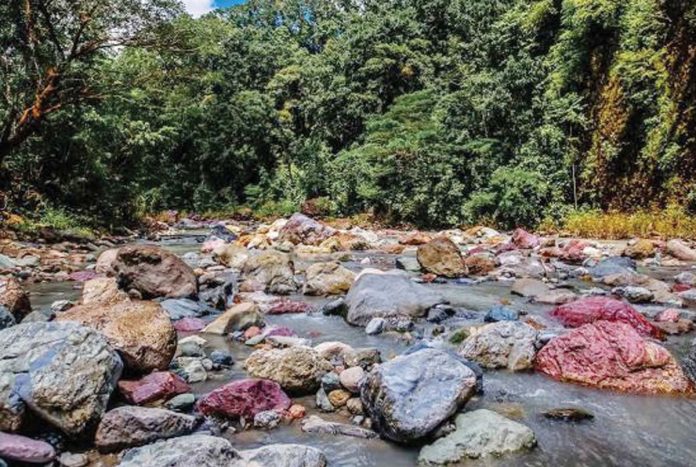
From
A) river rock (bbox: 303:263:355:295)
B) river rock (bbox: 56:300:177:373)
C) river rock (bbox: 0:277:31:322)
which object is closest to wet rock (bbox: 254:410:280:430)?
river rock (bbox: 56:300:177:373)

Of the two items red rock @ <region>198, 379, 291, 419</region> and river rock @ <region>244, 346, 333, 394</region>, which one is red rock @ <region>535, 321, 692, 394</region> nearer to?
river rock @ <region>244, 346, 333, 394</region>

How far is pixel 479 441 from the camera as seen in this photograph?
11.6ft

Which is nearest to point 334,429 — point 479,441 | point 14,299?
point 479,441

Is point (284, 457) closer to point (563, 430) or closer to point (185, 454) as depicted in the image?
point (185, 454)

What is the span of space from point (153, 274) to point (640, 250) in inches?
418

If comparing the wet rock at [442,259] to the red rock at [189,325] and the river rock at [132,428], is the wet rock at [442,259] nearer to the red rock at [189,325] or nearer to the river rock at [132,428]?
the red rock at [189,325]

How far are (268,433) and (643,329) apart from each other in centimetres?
456

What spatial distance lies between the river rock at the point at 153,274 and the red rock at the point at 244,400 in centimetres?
454

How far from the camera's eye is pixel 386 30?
28078 mm

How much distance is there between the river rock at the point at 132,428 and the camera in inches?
139

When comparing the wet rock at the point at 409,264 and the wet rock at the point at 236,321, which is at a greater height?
the wet rock at the point at 236,321

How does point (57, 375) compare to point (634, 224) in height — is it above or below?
above

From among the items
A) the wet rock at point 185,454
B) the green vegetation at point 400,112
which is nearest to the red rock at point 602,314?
the wet rock at point 185,454

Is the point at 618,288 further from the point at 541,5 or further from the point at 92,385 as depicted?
the point at 541,5
